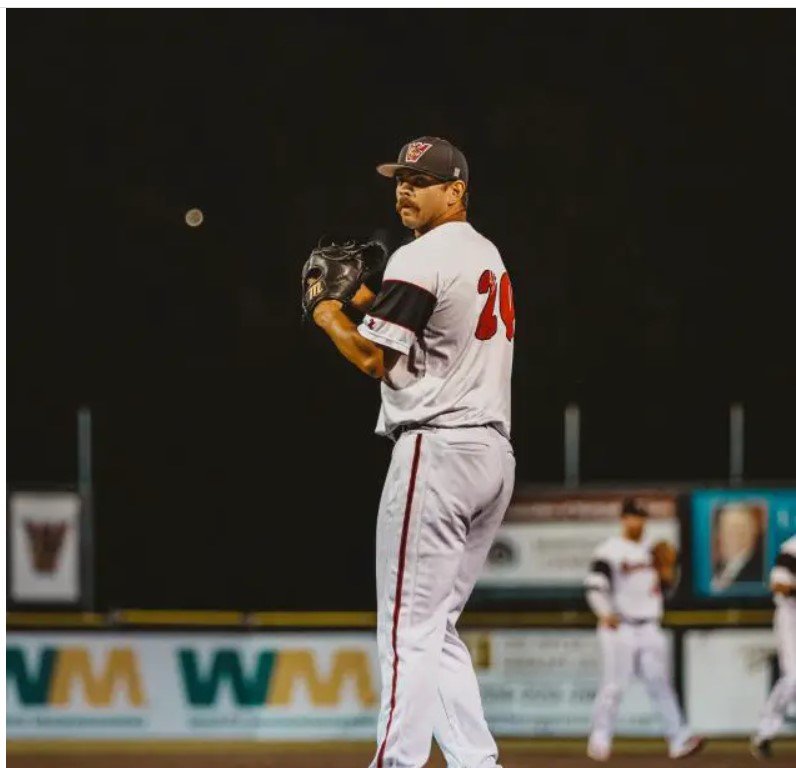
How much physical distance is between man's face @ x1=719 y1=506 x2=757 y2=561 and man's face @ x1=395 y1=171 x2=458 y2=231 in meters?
7.15

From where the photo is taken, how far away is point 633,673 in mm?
10469

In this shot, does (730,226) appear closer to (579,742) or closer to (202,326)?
(202,326)

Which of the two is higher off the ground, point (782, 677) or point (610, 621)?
point (610, 621)

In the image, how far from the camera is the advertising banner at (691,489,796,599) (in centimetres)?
1115

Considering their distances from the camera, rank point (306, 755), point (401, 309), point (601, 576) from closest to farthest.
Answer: point (401, 309) → point (306, 755) → point (601, 576)

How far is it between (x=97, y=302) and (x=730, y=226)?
864cm

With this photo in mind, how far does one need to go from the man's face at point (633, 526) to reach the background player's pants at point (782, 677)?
Answer: 3.26ft

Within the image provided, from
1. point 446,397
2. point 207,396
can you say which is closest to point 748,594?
point 446,397

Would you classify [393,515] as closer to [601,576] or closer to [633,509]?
[601,576]

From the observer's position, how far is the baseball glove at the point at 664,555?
35.9 feet

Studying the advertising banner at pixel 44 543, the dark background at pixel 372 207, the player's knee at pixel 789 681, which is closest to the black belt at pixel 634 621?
the player's knee at pixel 789 681

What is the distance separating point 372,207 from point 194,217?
7.66 ft

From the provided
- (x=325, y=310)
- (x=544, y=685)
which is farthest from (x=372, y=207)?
(x=325, y=310)

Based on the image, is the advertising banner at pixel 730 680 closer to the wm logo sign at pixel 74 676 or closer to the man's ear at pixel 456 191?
the wm logo sign at pixel 74 676
